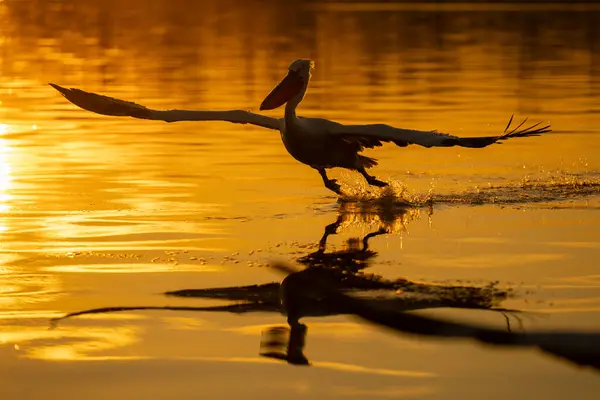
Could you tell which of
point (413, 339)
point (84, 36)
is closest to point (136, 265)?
point (413, 339)

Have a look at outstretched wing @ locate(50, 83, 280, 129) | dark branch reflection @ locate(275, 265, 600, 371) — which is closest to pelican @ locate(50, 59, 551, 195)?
outstretched wing @ locate(50, 83, 280, 129)

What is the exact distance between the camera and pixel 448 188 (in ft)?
50.0

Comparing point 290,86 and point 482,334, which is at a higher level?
point 290,86

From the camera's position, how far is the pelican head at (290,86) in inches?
581

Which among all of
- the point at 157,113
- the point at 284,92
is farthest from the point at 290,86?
the point at 157,113

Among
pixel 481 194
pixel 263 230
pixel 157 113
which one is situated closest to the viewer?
pixel 263 230

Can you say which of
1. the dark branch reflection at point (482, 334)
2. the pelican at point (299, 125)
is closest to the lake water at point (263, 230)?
the dark branch reflection at point (482, 334)

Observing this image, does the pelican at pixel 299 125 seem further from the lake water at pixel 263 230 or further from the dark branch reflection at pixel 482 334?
the dark branch reflection at pixel 482 334

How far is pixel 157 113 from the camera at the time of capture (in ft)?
49.2

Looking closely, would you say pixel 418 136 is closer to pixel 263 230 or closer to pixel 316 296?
pixel 263 230

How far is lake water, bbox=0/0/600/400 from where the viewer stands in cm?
802

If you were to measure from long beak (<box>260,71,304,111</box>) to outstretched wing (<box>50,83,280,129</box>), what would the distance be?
260mm

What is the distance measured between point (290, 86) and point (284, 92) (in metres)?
0.11

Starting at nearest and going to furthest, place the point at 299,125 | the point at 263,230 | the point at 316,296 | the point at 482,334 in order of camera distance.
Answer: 1. the point at 482,334
2. the point at 316,296
3. the point at 263,230
4. the point at 299,125
